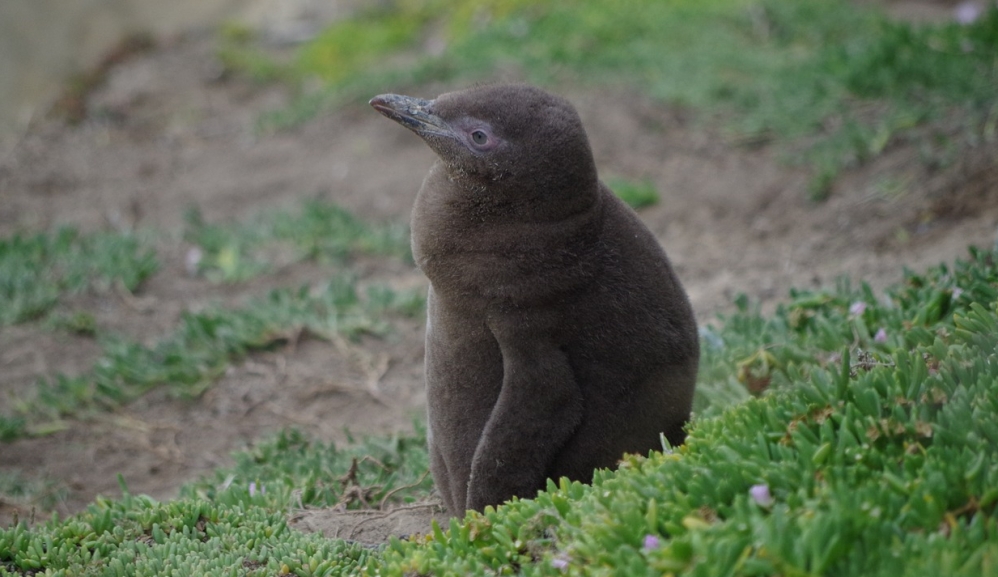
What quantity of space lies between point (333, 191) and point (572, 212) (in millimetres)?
6315

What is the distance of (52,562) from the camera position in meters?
3.34

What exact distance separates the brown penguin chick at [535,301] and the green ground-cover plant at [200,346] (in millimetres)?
3230

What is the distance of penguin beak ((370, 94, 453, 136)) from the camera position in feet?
11.0

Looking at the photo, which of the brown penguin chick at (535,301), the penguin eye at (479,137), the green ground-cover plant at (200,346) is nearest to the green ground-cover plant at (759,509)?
the brown penguin chick at (535,301)

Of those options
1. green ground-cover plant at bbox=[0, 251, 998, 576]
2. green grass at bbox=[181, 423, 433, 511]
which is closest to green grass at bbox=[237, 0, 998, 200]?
green ground-cover plant at bbox=[0, 251, 998, 576]

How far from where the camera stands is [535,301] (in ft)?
10.6

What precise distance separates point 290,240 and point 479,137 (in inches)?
203

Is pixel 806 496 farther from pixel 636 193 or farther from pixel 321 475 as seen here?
pixel 636 193

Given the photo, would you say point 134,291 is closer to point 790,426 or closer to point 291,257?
point 291,257

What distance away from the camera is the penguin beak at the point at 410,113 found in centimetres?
335

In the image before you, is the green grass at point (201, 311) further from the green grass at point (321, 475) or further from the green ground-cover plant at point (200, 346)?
the green grass at point (321, 475)

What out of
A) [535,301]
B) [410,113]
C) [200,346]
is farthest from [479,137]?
[200,346]

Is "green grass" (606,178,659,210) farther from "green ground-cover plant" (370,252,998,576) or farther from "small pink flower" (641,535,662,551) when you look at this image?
"small pink flower" (641,535,662,551)

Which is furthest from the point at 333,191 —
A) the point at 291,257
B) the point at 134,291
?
the point at 134,291
